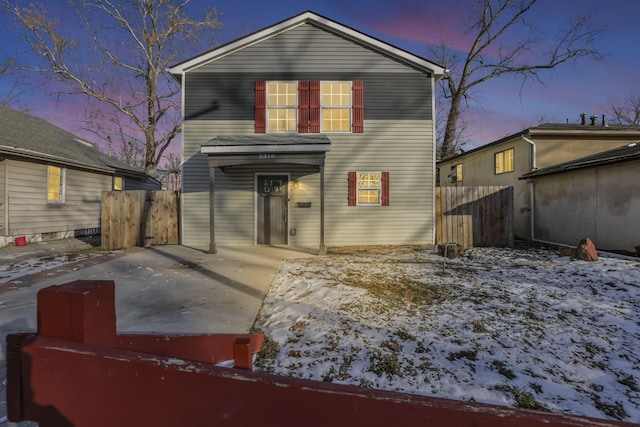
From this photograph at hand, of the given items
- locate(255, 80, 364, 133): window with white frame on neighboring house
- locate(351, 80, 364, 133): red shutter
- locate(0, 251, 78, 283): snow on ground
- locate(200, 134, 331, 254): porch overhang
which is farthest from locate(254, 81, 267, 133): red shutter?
locate(0, 251, 78, 283): snow on ground

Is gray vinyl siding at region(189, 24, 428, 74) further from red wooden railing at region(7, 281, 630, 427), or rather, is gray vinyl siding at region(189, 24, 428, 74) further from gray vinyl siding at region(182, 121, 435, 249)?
red wooden railing at region(7, 281, 630, 427)

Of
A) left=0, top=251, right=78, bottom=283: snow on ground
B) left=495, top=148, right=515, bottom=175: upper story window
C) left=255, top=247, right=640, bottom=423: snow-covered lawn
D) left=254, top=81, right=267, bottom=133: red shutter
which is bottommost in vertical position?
left=255, top=247, right=640, bottom=423: snow-covered lawn

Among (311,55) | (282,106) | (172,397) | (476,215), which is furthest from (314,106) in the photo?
(172,397)

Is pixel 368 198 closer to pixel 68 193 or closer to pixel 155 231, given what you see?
pixel 155 231

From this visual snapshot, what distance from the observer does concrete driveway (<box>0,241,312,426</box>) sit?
3643 millimetres

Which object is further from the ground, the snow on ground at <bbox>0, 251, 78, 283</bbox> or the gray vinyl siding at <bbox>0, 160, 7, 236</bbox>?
the gray vinyl siding at <bbox>0, 160, 7, 236</bbox>

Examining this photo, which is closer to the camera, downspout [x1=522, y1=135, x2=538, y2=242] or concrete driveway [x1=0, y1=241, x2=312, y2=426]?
concrete driveway [x1=0, y1=241, x2=312, y2=426]

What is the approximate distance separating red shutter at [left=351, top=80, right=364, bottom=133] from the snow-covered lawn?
531 cm

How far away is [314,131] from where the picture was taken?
9.99m

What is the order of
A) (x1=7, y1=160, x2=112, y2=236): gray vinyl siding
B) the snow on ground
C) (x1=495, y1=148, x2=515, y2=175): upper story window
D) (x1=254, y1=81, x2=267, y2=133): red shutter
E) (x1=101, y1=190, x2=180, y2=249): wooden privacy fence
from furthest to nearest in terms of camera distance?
1. (x1=495, y1=148, x2=515, y2=175): upper story window
2. (x1=7, y1=160, x2=112, y2=236): gray vinyl siding
3. (x1=254, y1=81, x2=267, y2=133): red shutter
4. (x1=101, y1=190, x2=180, y2=249): wooden privacy fence
5. the snow on ground

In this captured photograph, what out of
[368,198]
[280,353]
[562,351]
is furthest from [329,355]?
[368,198]

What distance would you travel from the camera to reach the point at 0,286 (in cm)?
511

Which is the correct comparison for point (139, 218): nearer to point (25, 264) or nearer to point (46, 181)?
point (25, 264)

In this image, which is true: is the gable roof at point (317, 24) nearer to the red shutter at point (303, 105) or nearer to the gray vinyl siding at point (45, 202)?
the red shutter at point (303, 105)
